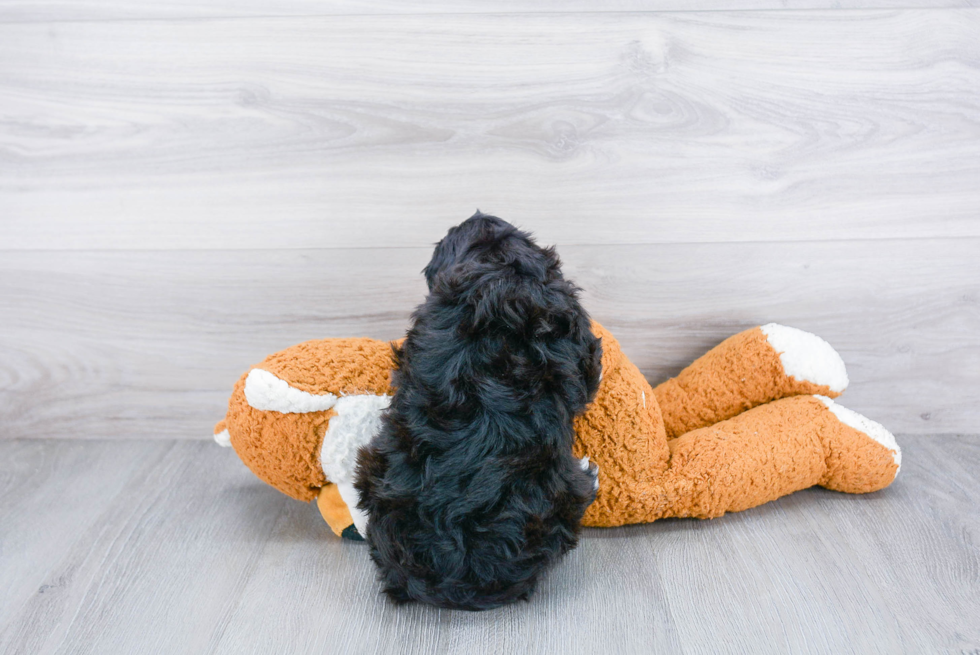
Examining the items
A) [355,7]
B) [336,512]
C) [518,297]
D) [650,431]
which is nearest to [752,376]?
[650,431]

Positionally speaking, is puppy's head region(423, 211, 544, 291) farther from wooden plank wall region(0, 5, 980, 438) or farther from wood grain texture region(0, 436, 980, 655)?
wood grain texture region(0, 436, 980, 655)

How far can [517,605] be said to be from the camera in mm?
715

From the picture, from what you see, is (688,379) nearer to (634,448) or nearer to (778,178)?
(634,448)

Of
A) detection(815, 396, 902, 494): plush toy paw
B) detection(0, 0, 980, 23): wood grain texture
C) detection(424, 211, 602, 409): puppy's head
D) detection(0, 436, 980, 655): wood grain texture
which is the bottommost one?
detection(0, 436, 980, 655): wood grain texture

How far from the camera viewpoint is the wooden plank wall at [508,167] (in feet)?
3.00

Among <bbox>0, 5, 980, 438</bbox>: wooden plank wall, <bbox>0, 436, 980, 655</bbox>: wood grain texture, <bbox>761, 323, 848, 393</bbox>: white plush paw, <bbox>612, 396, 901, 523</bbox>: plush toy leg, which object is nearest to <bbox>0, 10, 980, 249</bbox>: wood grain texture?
<bbox>0, 5, 980, 438</bbox>: wooden plank wall

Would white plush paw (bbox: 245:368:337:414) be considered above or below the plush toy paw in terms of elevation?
above

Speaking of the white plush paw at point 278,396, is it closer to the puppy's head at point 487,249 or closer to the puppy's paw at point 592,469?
the puppy's head at point 487,249

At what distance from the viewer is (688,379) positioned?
96 cm

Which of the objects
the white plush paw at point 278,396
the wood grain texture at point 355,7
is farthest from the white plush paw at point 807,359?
the white plush paw at point 278,396

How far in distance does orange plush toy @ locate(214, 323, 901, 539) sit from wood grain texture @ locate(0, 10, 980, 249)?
207 mm

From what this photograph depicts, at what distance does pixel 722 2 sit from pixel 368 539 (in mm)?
813

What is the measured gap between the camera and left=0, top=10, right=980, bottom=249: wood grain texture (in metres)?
0.91

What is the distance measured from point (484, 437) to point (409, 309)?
0.40m
